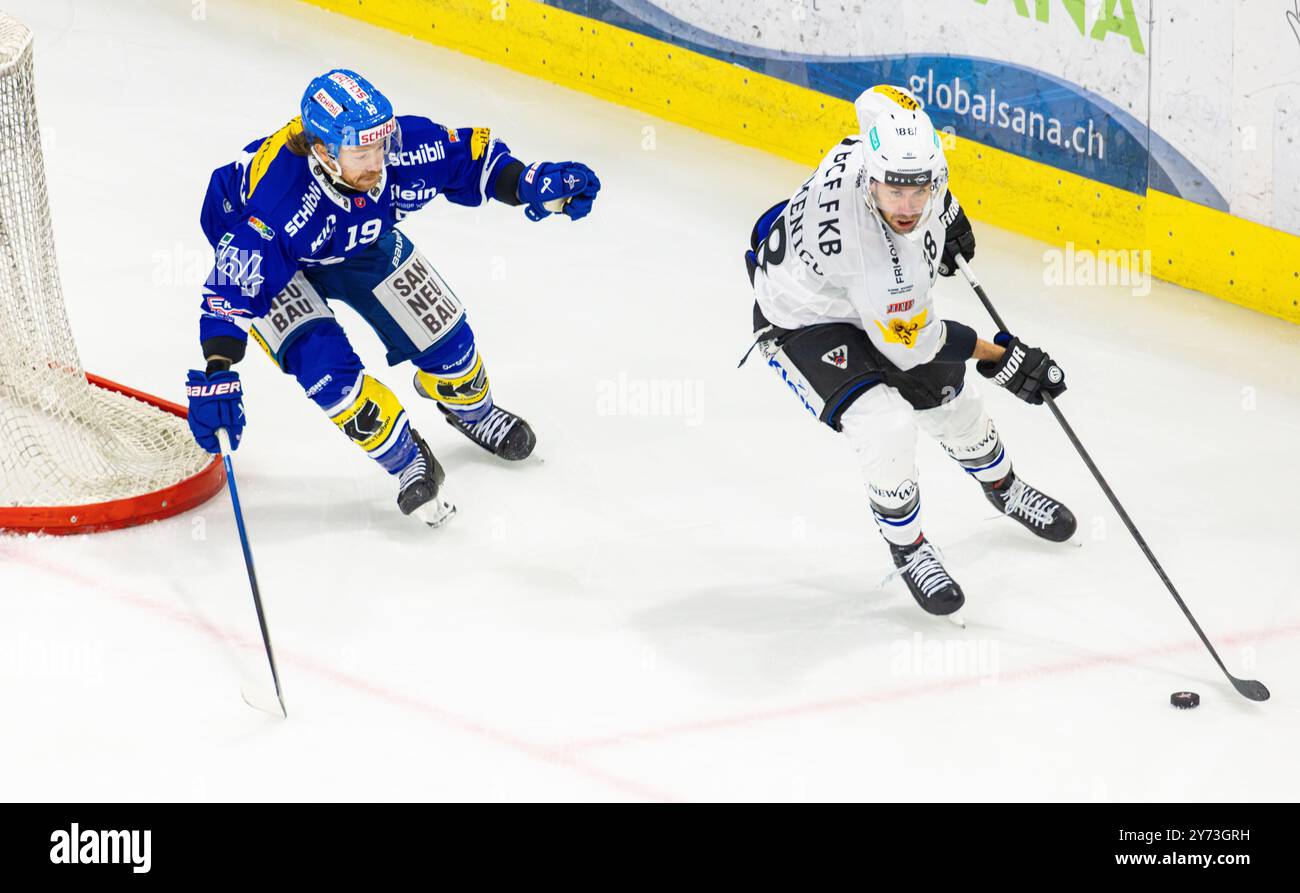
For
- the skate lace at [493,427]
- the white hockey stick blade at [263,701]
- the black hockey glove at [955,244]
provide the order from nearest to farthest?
the white hockey stick blade at [263,701], the black hockey glove at [955,244], the skate lace at [493,427]

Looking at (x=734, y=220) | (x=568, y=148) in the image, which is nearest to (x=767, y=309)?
(x=734, y=220)

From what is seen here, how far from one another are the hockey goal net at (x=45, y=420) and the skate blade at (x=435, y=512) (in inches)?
23.7

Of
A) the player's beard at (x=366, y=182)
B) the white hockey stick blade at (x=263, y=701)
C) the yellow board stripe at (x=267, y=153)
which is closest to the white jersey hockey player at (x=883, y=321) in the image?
the player's beard at (x=366, y=182)

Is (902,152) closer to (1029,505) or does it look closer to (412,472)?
(1029,505)

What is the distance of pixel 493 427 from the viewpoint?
5488 mm

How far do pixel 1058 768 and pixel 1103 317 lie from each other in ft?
8.77

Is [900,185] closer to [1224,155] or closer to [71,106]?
[1224,155]

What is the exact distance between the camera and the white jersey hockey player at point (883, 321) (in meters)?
4.17

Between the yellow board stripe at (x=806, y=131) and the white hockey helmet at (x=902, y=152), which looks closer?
the white hockey helmet at (x=902, y=152)

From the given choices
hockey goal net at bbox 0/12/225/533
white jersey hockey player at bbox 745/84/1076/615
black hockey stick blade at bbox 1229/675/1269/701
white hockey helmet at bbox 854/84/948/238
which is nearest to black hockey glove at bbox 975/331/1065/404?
white jersey hockey player at bbox 745/84/1076/615

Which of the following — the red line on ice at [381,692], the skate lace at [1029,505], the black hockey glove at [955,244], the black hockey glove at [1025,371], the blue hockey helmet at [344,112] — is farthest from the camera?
the skate lace at [1029,505]

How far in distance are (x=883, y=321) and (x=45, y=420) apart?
7.44 feet

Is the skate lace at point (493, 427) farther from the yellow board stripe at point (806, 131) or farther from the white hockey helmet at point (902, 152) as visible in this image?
the yellow board stripe at point (806, 131)

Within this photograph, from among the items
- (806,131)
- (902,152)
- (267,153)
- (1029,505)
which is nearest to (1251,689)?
(1029,505)
